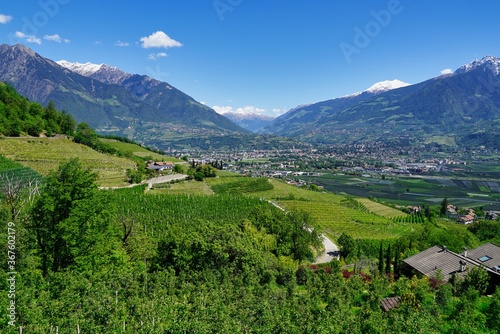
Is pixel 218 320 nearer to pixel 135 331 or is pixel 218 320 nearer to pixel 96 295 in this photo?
pixel 135 331

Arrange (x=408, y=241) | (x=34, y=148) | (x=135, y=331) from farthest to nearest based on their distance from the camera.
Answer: (x=34, y=148) < (x=408, y=241) < (x=135, y=331)

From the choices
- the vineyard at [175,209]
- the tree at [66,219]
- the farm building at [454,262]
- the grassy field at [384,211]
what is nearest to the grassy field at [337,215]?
the grassy field at [384,211]

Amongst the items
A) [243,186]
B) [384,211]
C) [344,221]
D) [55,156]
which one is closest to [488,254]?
[344,221]

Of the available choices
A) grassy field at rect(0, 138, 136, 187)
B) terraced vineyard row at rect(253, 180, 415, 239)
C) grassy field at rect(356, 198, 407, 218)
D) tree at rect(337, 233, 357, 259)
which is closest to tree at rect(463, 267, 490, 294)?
tree at rect(337, 233, 357, 259)

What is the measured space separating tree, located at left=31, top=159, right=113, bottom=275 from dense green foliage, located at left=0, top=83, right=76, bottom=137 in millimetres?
72752

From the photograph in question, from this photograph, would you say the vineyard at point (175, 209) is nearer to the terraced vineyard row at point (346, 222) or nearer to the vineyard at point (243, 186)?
the terraced vineyard row at point (346, 222)

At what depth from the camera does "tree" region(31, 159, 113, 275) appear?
22.8m

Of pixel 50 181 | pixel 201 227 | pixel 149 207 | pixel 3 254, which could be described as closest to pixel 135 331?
pixel 3 254

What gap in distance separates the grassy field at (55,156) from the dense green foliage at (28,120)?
4.90m

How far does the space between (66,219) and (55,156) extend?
209 ft

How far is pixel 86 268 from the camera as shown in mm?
23422

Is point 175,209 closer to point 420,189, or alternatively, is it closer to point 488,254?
point 488,254

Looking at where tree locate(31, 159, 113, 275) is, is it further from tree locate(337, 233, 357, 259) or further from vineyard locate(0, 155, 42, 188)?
tree locate(337, 233, 357, 259)

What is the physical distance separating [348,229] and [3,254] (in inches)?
2356
